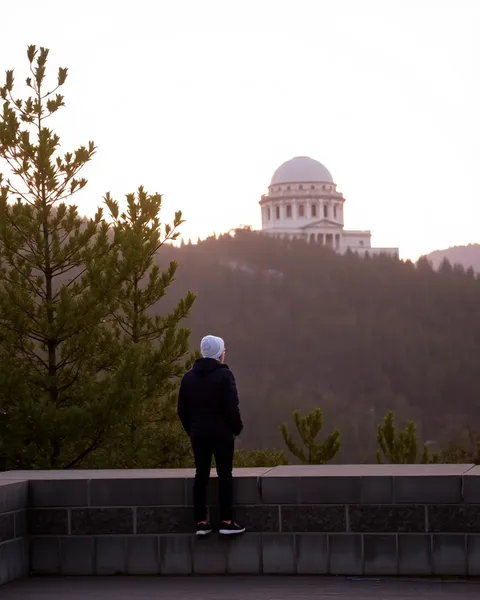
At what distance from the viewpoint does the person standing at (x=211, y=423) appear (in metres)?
7.24

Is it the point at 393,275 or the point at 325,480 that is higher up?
the point at 393,275

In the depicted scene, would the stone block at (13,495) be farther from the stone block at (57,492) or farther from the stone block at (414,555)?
the stone block at (414,555)

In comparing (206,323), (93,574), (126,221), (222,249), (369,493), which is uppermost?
(222,249)

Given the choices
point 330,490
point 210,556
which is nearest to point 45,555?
point 210,556

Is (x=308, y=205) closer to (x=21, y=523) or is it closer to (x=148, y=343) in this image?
(x=148, y=343)

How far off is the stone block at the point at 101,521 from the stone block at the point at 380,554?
148cm

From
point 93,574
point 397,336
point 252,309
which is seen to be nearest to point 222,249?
point 252,309

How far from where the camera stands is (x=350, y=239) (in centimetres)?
16750

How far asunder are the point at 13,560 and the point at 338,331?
11759 centimetres

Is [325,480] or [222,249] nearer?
[325,480]

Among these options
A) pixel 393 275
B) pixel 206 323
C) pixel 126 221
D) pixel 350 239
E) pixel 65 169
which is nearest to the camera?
pixel 65 169

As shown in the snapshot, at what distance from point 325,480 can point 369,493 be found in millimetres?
281

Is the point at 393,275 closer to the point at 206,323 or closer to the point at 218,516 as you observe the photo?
the point at 206,323

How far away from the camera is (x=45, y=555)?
7512 mm
